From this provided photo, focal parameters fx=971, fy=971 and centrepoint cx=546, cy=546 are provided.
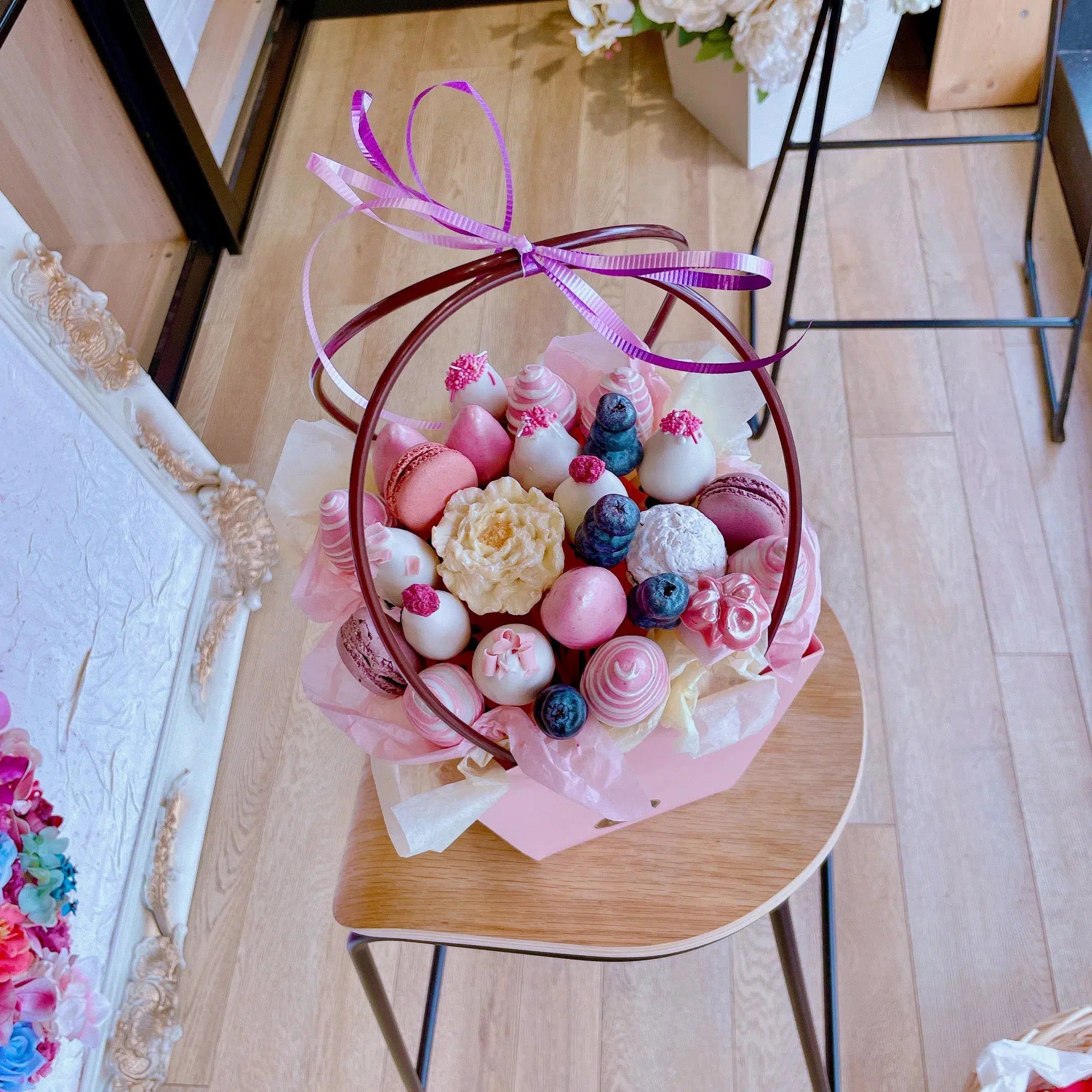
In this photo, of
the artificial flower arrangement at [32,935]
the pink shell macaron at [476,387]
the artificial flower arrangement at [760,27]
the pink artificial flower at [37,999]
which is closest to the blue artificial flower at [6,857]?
the artificial flower arrangement at [32,935]

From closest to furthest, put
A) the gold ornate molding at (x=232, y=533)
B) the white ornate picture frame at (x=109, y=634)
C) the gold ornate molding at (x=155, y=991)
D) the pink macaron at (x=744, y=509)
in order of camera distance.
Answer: the pink macaron at (x=744, y=509) → the white ornate picture frame at (x=109, y=634) → the gold ornate molding at (x=155, y=991) → the gold ornate molding at (x=232, y=533)

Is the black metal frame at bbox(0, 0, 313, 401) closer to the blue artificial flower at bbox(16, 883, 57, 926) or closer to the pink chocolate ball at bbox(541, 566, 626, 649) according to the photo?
the blue artificial flower at bbox(16, 883, 57, 926)

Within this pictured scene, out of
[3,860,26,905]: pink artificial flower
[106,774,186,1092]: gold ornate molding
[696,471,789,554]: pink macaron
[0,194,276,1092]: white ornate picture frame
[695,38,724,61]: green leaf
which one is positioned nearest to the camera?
[696,471,789,554]: pink macaron

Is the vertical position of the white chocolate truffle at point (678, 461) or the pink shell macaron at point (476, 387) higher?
the pink shell macaron at point (476, 387)

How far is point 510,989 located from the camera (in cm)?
135

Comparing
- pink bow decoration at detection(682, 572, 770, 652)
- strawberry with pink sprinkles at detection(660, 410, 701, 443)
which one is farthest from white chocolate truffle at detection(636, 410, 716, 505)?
pink bow decoration at detection(682, 572, 770, 652)

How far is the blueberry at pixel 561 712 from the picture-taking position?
647mm

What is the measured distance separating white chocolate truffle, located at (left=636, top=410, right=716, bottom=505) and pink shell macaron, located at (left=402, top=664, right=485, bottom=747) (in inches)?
8.1

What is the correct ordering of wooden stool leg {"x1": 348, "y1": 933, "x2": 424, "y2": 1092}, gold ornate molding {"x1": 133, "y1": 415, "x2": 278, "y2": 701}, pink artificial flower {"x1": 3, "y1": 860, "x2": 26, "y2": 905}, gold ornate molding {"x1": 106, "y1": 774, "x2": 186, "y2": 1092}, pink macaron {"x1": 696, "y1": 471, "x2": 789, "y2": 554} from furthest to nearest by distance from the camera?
gold ornate molding {"x1": 133, "y1": 415, "x2": 278, "y2": 701} → gold ornate molding {"x1": 106, "y1": 774, "x2": 186, "y2": 1092} → pink artificial flower {"x1": 3, "y1": 860, "x2": 26, "y2": 905} → wooden stool leg {"x1": 348, "y1": 933, "x2": 424, "y2": 1092} → pink macaron {"x1": 696, "y1": 471, "x2": 789, "y2": 554}

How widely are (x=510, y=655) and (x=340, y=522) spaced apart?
16cm

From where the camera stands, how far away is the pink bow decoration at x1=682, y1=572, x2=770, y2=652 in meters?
0.63

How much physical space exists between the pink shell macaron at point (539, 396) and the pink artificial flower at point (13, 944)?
0.66 metres

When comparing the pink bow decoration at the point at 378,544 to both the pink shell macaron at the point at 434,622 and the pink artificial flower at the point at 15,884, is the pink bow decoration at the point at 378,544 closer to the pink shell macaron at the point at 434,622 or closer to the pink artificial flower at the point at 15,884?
the pink shell macaron at the point at 434,622

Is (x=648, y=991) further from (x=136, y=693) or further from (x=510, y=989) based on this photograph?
(x=136, y=693)
